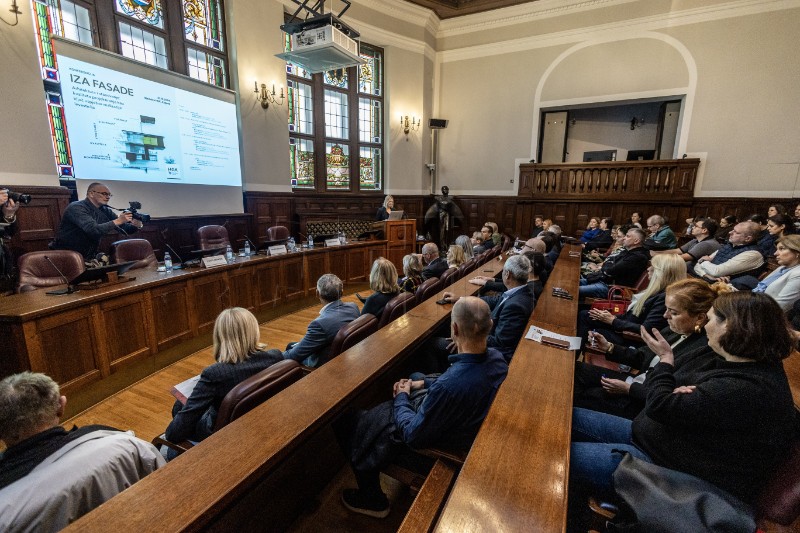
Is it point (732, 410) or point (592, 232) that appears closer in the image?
point (732, 410)

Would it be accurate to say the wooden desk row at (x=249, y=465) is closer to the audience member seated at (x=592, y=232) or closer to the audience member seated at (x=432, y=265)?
the audience member seated at (x=432, y=265)

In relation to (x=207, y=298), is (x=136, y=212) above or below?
above

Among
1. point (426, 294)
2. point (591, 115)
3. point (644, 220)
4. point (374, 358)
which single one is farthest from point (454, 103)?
point (374, 358)

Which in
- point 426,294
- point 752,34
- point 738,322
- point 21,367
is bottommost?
point 21,367

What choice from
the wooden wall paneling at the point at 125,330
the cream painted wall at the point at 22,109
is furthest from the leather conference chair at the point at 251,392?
the cream painted wall at the point at 22,109

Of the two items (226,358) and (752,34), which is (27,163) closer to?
(226,358)

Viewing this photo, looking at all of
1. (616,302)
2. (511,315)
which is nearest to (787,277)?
(616,302)

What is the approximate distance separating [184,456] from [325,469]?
830 millimetres

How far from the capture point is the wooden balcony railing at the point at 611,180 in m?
6.93

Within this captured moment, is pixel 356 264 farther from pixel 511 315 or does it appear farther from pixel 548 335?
pixel 548 335

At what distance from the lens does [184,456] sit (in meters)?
1.04

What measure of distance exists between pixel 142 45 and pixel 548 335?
6.06 meters

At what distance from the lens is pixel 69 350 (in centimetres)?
241

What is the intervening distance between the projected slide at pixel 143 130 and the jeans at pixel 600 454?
5398mm
